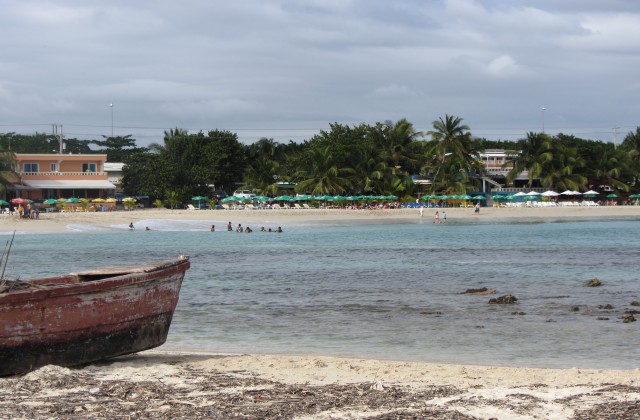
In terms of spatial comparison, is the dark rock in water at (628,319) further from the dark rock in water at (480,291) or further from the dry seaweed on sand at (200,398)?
the dry seaweed on sand at (200,398)

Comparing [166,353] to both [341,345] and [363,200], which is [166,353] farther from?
[363,200]

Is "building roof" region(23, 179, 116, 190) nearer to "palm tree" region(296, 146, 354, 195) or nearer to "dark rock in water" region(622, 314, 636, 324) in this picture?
"palm tree" region(296, 146, 354, 195)

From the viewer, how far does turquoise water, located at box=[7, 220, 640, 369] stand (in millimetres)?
13273

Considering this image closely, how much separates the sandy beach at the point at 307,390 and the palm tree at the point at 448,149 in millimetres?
62709

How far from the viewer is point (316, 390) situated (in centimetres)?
900

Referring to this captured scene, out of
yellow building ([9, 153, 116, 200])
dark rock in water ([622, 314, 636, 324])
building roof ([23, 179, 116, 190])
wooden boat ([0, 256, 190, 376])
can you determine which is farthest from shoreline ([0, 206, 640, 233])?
wooden boat ([0, 256, 190, 376])

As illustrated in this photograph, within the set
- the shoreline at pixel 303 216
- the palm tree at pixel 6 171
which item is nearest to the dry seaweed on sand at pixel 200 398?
the shoreline at pixel 303 216

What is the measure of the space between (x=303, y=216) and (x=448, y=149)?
64.7 ft

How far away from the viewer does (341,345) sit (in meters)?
13.4

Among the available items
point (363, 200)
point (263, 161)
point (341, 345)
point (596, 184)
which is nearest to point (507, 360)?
point (341, 345)

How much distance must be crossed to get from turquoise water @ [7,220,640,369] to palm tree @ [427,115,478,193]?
2850 cm

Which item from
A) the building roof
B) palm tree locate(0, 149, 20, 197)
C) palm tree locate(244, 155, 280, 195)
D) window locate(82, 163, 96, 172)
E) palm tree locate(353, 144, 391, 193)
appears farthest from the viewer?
palm tree locate(244, 155, 280, 195)

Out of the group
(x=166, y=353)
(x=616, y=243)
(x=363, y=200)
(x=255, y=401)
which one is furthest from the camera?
(x=363, y=200)

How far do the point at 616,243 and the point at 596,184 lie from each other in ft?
150
